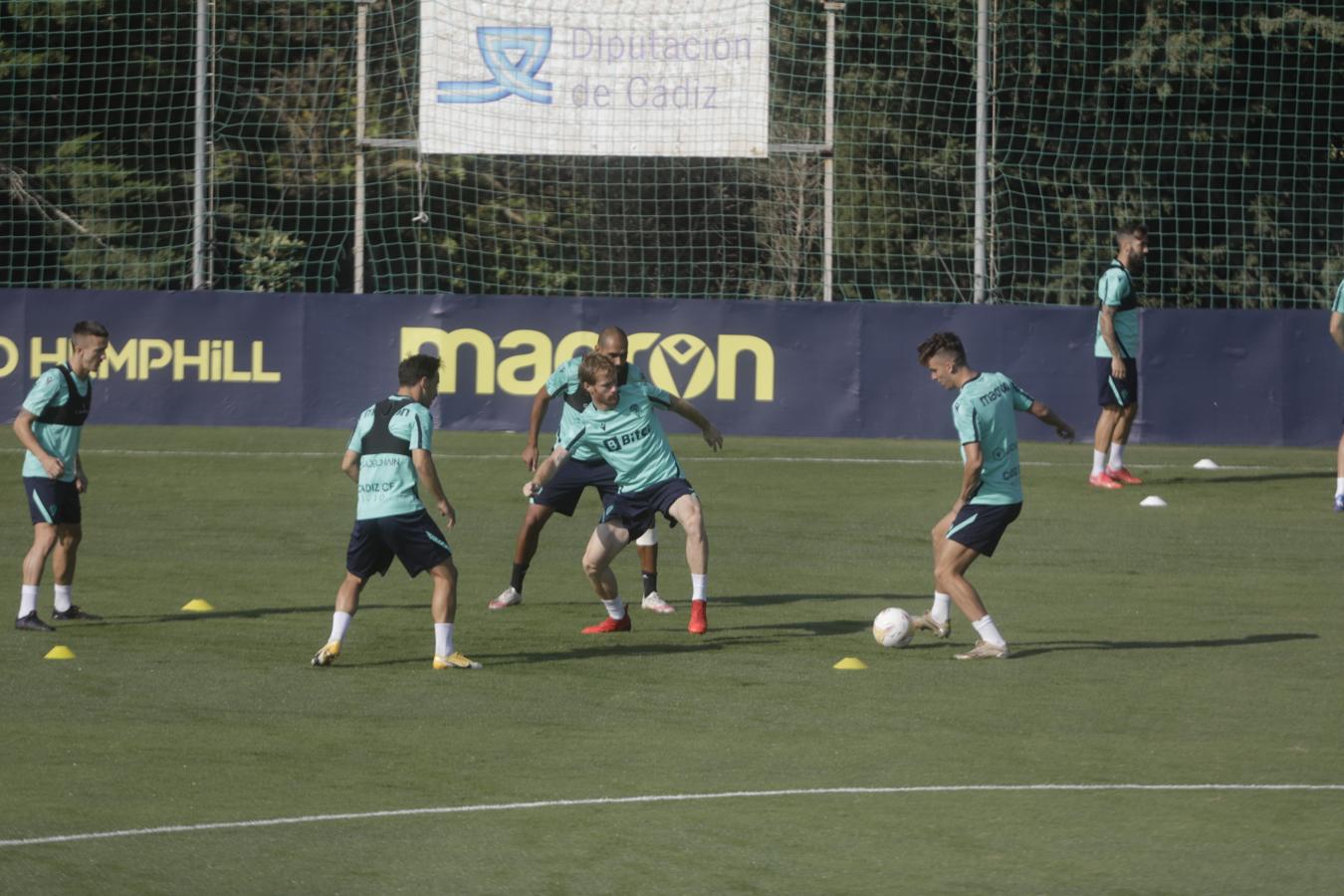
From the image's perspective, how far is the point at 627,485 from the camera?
12242 mm

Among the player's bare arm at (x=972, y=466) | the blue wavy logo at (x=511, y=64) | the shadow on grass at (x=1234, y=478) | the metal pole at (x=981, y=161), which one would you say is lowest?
the shadow on grass at (x=1234, y=478)

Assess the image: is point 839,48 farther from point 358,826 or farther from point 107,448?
point 358,826

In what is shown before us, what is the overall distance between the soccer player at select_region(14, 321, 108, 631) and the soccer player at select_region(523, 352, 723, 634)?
8.65 ft

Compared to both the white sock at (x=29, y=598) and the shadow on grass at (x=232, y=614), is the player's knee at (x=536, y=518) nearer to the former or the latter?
the shadow on grass at (x=232, y=614)

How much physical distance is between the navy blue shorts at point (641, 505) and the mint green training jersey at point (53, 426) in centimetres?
312

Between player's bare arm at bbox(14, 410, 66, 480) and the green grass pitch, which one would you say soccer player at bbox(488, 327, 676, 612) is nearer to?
the green grass pitch

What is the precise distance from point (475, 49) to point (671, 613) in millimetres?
14751

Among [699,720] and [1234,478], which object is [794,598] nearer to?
[699,720]

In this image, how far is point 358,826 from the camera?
7574mm

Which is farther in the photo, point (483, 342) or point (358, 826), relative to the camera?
point (483, 342)

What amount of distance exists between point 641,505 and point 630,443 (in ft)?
1.26

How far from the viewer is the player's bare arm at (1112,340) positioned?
18.8 m

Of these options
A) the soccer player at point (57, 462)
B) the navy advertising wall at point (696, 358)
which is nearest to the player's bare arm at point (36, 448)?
the soccer player at point (57, 462)

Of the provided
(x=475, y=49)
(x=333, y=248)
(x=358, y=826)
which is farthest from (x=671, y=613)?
(x=333, y=248)
